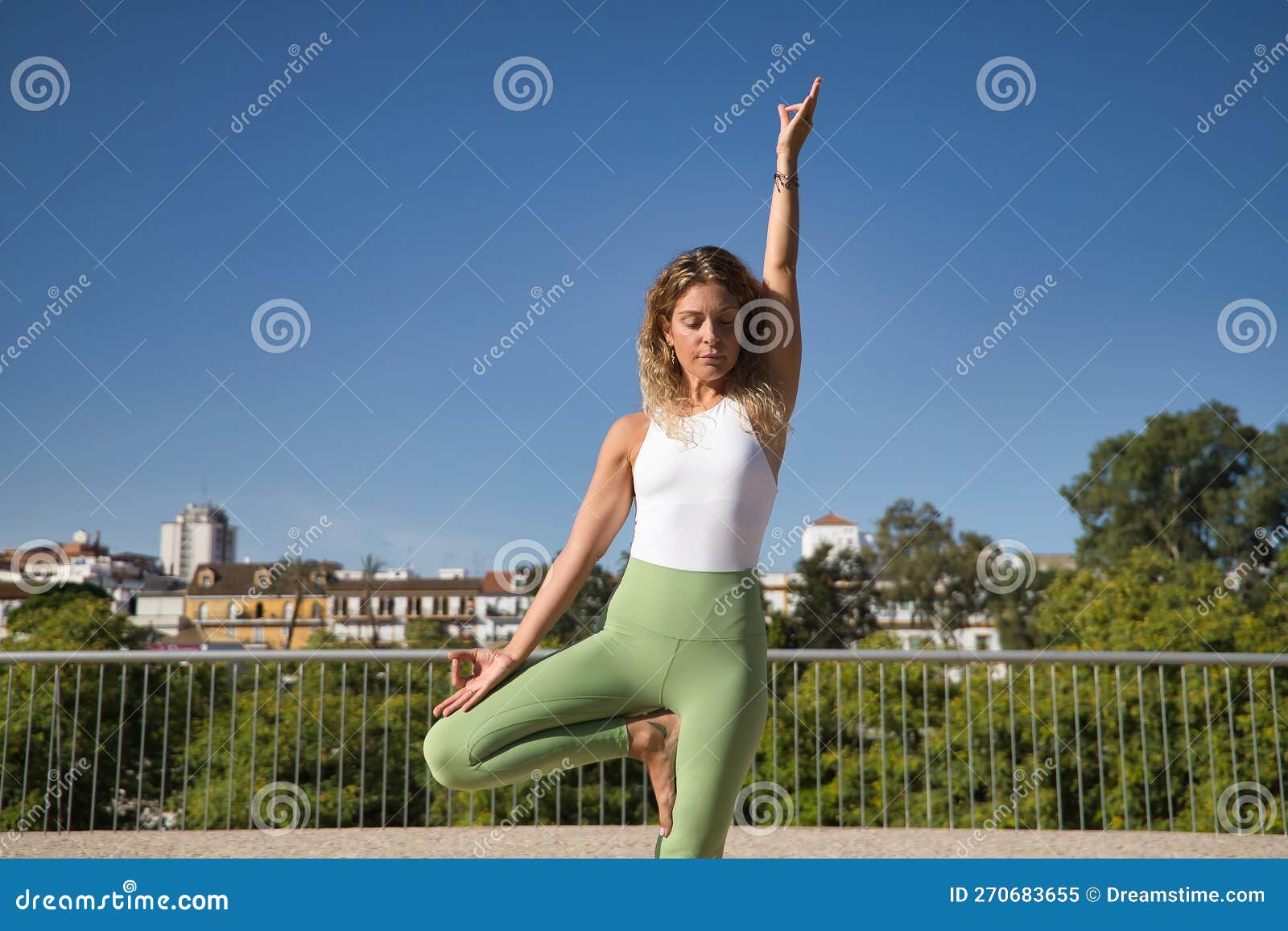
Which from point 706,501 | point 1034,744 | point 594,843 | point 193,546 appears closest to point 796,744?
point 1034,744

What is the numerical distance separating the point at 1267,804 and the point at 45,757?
47.2 ft

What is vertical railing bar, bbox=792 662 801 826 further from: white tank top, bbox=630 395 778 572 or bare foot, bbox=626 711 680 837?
white tank top, bbox=630 395 778 572

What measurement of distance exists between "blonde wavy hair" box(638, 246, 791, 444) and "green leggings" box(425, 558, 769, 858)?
0.34m

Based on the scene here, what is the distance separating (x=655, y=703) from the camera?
193 centimetres

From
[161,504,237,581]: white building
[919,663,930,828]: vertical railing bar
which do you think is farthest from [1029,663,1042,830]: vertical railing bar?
[161,504,237,581]: white building

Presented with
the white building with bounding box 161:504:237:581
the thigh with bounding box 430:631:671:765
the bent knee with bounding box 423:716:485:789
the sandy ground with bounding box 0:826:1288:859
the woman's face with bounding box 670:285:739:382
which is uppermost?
the white building with bounding box 161:504:237:581

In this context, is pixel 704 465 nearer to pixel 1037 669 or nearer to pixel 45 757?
pixel 45 757

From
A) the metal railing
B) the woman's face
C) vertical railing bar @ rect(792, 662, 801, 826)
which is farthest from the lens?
the metal railing

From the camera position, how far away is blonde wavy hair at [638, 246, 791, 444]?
2066 mm

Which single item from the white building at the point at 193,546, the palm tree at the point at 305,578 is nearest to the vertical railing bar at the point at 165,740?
the palm tree at the point at 305,578

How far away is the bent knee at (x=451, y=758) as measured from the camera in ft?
6.10

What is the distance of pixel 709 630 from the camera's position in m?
1.92

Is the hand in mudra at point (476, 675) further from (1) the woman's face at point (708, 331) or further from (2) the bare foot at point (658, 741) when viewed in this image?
(1) the woman's face at point (708, 331)
